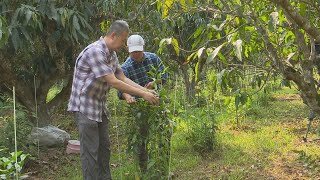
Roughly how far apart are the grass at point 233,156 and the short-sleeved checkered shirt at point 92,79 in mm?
544

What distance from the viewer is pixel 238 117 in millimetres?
6801

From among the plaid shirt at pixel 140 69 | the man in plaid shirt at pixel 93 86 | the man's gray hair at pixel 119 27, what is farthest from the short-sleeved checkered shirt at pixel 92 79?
the plaid shirt at pixel 140 69

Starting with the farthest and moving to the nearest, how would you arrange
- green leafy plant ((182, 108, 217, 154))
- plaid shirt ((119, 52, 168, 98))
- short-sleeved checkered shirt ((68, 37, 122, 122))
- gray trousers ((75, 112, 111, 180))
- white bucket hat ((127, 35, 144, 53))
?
green leafy plant ((182, 108, 217, 154))
plaid shirt ((119, 52, 168, 98))
white bucket hat ((127, 35, 144, 53))
gray trousers ((75, 112, 111, 180))
short-sleeved checkered shirt ((68, 37, 122, 122))

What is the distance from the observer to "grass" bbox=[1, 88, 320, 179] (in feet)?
13.9

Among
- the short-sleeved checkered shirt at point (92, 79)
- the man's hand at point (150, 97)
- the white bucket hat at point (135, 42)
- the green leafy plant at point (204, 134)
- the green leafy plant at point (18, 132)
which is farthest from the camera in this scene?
the green leafy plant at point (204, 134)

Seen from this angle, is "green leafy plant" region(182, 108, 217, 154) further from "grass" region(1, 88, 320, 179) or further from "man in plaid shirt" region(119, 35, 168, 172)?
"man in plaid shirt" region(119, 35, 168, 172)

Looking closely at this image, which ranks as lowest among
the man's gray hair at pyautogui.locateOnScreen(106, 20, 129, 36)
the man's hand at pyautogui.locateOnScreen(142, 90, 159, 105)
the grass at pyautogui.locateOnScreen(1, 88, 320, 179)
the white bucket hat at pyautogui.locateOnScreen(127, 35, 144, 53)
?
the grass at pyautogui.locateOnScreen(1, 88, 320, 179)

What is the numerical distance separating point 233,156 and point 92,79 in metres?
2.39

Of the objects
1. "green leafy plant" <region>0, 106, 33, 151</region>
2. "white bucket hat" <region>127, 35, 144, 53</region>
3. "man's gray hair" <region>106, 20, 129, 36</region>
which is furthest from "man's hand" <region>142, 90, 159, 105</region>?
"green leafy plant" <region>0, 106, 33, 151</region>

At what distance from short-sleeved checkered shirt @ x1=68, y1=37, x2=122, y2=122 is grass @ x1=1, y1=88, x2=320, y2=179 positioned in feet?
1.78

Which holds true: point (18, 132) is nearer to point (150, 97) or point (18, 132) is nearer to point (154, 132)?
point (154, 132)

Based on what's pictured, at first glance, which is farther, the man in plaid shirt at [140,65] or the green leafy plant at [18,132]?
the green leafy plant at [18,132]

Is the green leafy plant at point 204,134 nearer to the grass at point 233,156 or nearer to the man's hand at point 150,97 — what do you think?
the grass at point 233,156

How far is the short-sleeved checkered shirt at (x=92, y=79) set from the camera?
3.03 metres
